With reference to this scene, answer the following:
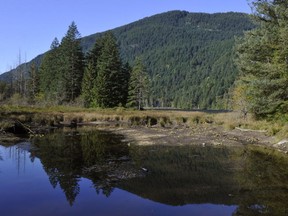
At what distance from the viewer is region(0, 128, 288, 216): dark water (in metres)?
11.0

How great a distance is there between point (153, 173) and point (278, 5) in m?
19.3

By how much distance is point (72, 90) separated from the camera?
73.8 meters

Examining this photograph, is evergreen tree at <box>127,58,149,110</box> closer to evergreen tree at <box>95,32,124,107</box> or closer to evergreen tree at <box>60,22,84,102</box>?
evergreen tree at <box>95,32,124,107</box>

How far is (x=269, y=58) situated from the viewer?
3052 cm

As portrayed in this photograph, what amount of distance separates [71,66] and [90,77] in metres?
7.99

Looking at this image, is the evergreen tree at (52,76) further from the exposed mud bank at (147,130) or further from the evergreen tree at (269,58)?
the evergreen tree at (269,58)

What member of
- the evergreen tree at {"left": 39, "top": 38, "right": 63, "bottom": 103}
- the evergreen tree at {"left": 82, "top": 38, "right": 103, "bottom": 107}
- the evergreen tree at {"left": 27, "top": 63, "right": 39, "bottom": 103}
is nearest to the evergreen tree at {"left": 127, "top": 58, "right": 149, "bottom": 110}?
the evergreen tree at {"left": 82, "top": 38, "right": 103, "bottom": 107}

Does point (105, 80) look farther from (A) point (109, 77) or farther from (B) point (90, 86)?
(B) point (90, 86)

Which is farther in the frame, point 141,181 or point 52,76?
point 52,76

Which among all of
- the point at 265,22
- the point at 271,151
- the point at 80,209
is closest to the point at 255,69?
the point at 265,22

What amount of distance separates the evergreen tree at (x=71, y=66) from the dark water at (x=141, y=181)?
173 ft

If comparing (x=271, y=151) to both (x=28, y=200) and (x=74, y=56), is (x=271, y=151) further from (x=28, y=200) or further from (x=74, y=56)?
(x=74, y=56)

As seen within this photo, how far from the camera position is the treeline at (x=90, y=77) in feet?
222

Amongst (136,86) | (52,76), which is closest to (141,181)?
(136,86)
